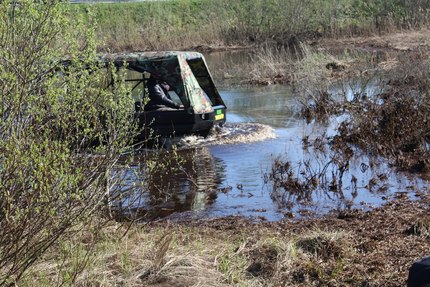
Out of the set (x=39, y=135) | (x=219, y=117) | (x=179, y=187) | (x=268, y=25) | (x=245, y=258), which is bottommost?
(x=179, y=187)

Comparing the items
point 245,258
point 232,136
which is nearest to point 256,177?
point 232,136

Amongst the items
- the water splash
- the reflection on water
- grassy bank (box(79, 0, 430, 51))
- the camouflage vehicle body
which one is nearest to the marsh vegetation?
the reflection on water

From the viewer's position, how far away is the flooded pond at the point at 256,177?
10977 mm

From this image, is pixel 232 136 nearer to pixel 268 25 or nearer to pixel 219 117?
pixel 219 117

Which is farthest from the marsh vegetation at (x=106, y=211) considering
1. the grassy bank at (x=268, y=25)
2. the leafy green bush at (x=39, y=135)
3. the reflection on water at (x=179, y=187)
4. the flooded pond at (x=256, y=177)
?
the grassy bank at (x=268, y=25)

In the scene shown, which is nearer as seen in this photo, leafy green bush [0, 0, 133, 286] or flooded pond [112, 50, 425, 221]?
leafy green bush [0, 0, 133, 286]

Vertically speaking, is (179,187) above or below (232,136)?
below

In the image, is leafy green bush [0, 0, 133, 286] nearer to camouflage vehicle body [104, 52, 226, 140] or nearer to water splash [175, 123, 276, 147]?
camouflage vehicle body [104, 52, 226, 140]

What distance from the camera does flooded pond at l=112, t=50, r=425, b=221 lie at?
36.0 ft

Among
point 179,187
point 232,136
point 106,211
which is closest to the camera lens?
point 106,211

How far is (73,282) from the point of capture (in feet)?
20.5

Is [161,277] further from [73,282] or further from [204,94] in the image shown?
[204,94]

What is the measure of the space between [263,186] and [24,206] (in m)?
6.60

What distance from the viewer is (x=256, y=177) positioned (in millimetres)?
12930
